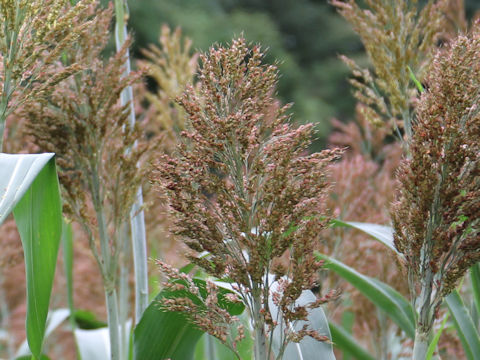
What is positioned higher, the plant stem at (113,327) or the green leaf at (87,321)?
the green leaf at (87,321)

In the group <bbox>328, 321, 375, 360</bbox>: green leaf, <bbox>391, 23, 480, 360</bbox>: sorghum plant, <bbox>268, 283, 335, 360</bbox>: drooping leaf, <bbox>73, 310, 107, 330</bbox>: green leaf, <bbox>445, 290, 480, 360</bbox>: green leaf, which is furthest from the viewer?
<bbox>73, 310, 107, 330</bbox>: green leaf

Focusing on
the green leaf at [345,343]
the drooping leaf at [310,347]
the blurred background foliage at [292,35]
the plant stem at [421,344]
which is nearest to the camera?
the plant stem at [421,344]

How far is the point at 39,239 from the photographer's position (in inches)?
58.2

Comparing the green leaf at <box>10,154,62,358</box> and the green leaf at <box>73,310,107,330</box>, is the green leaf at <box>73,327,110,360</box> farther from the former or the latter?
the green leaf at <box>10,154,62,358</box>

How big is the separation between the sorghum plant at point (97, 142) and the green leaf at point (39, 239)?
324 mm

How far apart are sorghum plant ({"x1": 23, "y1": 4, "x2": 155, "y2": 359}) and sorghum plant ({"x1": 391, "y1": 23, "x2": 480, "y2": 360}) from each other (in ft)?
2.67

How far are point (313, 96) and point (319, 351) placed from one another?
472 inches

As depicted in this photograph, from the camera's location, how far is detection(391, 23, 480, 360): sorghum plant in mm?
1295

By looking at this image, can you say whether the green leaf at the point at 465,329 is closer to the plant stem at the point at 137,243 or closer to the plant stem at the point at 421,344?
the plant stem at the point at 421,344

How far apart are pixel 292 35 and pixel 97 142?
46.2 ft

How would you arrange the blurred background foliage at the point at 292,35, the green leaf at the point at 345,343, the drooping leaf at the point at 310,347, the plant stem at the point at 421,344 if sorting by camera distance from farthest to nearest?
the blurred background foliage at the point at 292,35, the green leaf at the point at 345,343, the drooping leaf at the point at 310,347, the plant stem at the point at 421,344

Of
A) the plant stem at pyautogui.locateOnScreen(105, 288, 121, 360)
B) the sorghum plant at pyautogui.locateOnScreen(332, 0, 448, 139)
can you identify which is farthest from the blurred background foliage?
the plant stem at pyautogui.locateOnScreen(105, 288, 121, 360)

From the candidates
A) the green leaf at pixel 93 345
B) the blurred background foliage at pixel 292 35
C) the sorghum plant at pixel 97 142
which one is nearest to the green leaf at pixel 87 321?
the green leaf at pixel 93 345

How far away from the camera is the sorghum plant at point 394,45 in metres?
1.95
